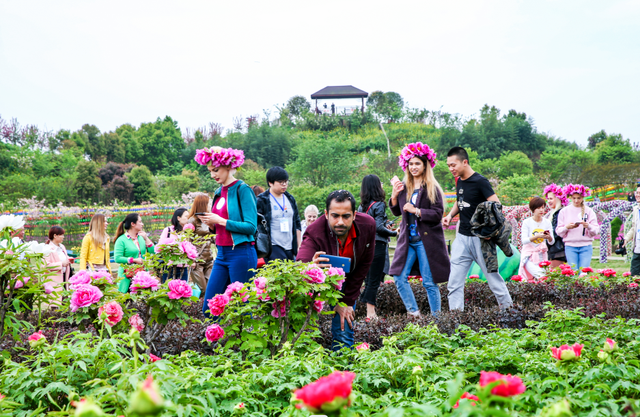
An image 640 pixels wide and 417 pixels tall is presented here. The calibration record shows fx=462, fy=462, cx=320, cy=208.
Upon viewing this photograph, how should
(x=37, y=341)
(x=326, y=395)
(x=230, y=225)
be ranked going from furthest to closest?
(x=230, y=225) < (x=37, y=341) < (x=326, y=395)

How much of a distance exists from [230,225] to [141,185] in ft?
95.5

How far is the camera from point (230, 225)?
11.8ft

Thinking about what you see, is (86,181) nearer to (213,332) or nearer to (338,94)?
(213,332)

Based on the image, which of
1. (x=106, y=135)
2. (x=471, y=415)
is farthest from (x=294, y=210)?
(x=106, y=135)

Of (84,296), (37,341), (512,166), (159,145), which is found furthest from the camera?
(159,145)

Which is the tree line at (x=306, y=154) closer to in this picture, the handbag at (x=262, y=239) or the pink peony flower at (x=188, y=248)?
the handbag at (x=262, y=239)

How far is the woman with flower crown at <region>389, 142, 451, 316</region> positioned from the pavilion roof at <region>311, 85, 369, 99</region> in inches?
2212

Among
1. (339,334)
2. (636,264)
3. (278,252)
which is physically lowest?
(636,264)

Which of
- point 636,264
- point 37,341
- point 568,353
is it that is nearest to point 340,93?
point 636,264

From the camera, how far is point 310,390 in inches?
32.9

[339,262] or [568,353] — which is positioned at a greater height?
[339,262]

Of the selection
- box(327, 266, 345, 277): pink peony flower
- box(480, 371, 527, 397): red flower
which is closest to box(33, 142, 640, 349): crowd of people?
box(327, 266, 345, 277): pink peony flower

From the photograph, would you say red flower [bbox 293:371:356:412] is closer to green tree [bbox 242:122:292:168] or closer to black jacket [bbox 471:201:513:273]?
black jacket [bbox 471:201:513:273]

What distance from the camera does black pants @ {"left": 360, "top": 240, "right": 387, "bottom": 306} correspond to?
16.0ft
